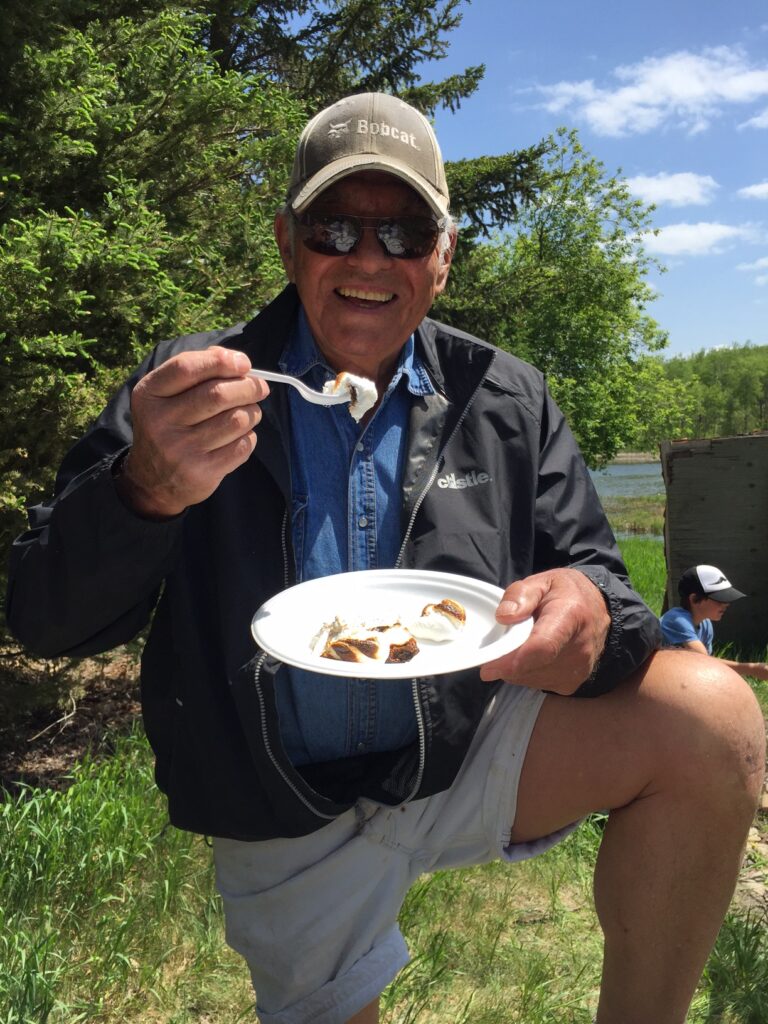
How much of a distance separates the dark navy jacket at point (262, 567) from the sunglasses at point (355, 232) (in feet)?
0.75

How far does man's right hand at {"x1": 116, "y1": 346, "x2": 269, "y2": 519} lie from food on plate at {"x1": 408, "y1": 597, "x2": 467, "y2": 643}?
494 millimetres

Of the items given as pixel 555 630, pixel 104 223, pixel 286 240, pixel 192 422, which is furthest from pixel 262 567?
pixel 104 223

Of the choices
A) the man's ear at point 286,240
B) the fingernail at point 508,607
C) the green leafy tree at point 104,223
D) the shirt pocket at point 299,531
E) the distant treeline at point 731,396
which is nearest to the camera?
the fingernail at point 508,607

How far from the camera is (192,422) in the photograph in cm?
144

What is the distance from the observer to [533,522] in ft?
6.71

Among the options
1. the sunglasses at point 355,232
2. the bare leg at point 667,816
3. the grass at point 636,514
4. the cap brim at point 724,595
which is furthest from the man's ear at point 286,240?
the grass at point 636,514

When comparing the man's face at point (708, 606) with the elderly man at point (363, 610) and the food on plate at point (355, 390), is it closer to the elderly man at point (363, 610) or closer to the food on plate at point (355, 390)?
the elderly man at point (363, 610)

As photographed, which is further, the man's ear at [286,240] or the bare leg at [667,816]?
the man's ear at [286,240]

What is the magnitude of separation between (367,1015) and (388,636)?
2.83 feet

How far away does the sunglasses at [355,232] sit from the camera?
6.53 feet

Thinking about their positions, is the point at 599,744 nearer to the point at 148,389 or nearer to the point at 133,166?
the point at 148,389

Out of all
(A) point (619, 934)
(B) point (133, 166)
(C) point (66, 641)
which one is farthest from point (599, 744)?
(B) point (133, 166)

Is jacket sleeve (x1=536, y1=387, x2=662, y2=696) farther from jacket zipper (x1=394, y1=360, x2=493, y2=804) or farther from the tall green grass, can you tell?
the tall green grass

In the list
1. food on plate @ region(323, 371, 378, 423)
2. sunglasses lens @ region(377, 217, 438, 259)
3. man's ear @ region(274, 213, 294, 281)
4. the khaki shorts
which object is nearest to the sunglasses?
sunglasses lens @ region(377, 217, 438, 259)
